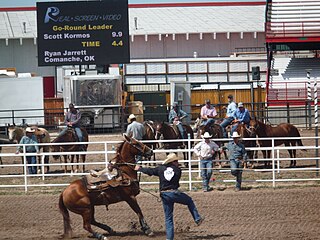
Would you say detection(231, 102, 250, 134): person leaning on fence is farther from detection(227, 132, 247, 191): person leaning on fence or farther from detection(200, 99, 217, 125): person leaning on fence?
detection(227, 132, 247, 191): person leaning on fence

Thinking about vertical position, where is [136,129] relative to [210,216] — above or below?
above

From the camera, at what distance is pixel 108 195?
12.4 m

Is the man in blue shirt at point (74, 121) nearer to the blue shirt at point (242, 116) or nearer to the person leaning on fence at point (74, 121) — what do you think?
the person leaning on fence at point (74, 121)

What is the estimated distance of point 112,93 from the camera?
31.7 metres

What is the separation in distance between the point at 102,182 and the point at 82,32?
62.5 ft

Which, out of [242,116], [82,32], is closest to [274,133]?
[242,116]

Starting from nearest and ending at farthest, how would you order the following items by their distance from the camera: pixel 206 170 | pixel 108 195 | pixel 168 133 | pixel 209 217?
pixel 108 195
pixel 209 217
pixel 206 170
pixel 168 133

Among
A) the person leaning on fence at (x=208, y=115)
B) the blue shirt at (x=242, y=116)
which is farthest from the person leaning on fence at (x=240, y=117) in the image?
the person leaning on fence at (x=208, y=115)

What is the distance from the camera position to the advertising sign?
101ft

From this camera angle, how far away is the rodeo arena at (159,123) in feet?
42.1

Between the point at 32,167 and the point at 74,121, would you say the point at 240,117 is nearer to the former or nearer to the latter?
the point at 74,121

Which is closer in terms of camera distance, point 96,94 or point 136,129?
point 136,129

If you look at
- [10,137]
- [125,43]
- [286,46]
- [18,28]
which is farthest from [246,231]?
[18,28]

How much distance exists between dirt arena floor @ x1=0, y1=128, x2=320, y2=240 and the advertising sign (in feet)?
41.3
